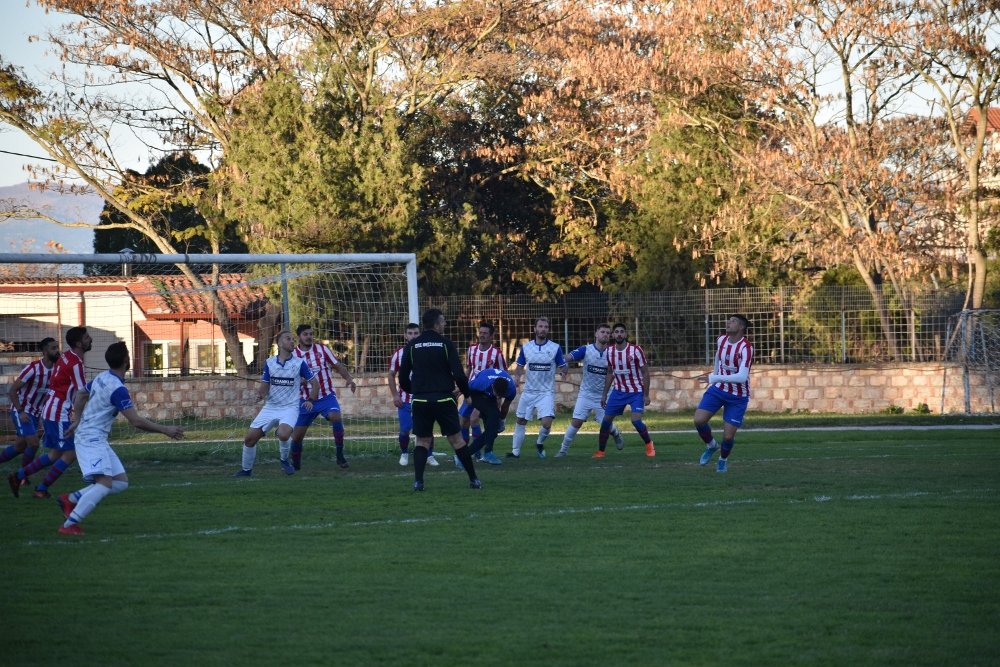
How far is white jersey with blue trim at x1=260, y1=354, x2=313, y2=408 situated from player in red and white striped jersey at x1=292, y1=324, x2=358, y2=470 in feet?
2.41

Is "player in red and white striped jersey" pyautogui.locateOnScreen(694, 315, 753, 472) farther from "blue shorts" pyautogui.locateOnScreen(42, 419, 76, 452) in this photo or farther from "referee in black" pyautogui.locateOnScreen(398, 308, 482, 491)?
"blue shorts" pyautogui.locateOnScreen(42, 419, 76, 452)

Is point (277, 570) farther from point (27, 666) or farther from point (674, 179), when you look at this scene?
point (674, 179)

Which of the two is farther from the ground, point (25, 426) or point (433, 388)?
point (433, 388)

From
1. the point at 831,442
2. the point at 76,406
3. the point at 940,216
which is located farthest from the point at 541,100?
the point at 76,406

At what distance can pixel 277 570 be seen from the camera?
8.67 m

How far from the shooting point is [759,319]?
2947cm

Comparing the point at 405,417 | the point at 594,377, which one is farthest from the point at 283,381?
the point at 594,377

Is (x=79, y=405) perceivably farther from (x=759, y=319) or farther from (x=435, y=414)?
(x=759, y=319)

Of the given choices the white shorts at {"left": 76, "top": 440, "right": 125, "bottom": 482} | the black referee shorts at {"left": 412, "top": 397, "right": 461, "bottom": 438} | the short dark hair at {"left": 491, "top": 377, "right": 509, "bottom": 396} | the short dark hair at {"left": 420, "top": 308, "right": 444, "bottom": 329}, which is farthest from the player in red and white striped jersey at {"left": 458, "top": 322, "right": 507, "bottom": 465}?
the white shorts at {"left": 76, "top": 440, "right": 125, "bottom": 482}

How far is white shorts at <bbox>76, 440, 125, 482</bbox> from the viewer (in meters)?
10.6

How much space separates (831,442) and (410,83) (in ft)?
55.0

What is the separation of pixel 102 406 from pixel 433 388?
153 inches

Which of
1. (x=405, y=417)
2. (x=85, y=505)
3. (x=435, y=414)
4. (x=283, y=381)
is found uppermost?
(x=283, y=381)

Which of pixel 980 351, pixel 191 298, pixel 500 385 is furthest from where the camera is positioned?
pixel 980 351
